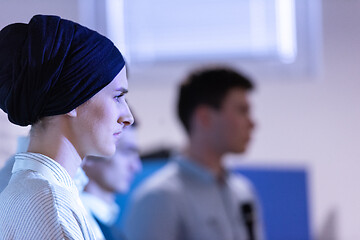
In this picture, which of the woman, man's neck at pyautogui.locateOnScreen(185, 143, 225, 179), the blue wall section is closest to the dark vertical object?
man's neck at pyautogui.locateOnScreen(185, 143, 225, 179)

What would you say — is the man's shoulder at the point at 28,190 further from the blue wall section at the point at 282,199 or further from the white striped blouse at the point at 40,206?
the blue wall section at the point at 282,199

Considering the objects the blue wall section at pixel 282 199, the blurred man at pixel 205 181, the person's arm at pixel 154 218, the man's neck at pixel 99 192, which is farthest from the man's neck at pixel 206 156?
the blue wall section at pixel 282 199

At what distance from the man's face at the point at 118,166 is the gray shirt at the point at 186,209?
0.15 meters

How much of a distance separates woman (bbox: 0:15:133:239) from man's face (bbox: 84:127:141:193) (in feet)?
3.69

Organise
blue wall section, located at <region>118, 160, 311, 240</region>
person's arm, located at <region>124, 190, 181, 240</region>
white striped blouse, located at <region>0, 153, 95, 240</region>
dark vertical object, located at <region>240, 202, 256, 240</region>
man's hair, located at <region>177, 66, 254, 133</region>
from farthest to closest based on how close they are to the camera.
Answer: blue wall section, located at <region>118, 160, 311, 240</region> → man's hair, located at <region>177, 66, 254, 133</region> → dark vertical object, located at <region>240, 202, 256, 240</region> → person's arm, located at <region>124, 190, 181, 240</region> → white striped blouse, located at <region>0, 153, 95, 240</region>

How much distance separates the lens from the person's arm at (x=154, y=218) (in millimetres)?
2385

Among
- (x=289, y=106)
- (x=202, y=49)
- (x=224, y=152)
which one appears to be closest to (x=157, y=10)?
(x=202, y=49)

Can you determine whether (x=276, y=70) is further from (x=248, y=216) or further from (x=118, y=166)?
(x=118, y=166)

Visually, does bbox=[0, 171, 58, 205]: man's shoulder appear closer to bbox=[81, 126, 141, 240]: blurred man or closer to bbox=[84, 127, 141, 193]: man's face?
bbox=[81, 126, 141, 240]: blurred man

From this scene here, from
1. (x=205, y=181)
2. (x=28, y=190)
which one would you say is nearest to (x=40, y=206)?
(x=28, y=190)

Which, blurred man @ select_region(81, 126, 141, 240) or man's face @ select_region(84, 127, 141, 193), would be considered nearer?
blurred man @ select_region(81, 126, 141, 240)

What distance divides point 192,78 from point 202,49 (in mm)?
1101

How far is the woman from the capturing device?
87 cm

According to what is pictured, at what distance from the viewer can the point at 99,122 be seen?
0.95m
